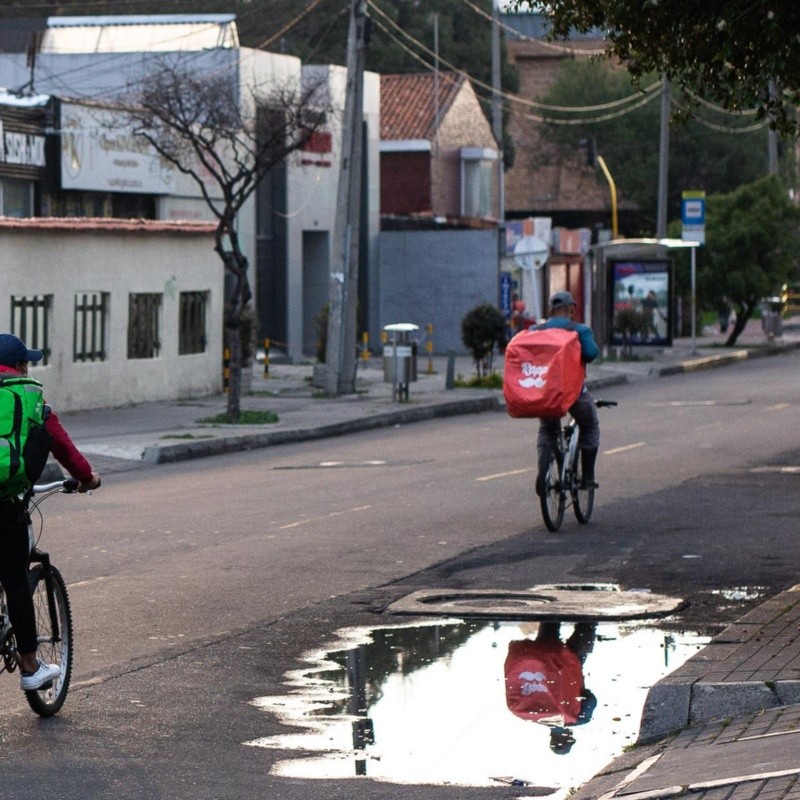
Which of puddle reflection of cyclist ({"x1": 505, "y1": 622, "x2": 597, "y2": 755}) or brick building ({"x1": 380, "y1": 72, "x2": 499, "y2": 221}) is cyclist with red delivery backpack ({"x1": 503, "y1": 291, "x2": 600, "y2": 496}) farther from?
brick building ({"x1": 380, "y1": 72, "x2": 499, "y2": 221})

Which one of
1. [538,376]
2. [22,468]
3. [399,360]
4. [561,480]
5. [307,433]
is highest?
[538,376]

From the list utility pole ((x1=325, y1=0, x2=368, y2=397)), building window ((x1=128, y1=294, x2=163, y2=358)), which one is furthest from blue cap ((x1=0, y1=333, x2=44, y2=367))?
utility pole ((x1=325, y1=0, x2=368, y2=397))

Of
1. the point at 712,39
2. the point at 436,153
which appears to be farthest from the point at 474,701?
the point at 436,153

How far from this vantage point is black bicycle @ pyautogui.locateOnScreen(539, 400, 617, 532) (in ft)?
45.3

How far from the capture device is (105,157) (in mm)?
33938

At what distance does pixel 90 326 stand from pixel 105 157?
700 cm

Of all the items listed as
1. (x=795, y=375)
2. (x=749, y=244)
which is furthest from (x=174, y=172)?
(x=749, y=244)

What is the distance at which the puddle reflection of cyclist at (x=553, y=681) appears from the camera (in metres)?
7.69

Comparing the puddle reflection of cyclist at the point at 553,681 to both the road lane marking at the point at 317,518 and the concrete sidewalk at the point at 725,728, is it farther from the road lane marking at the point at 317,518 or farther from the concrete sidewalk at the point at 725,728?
the road lane marking at the point at 317,518

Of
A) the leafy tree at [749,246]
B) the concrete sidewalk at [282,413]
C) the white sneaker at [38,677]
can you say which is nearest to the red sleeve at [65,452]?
the white sneaker at [38,677]

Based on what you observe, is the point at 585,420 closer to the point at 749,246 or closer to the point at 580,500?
the point at 580,500

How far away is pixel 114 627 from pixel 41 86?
32.8m

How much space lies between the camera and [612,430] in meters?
24.5

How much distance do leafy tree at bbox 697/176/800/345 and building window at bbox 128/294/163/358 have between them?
23.7 m
